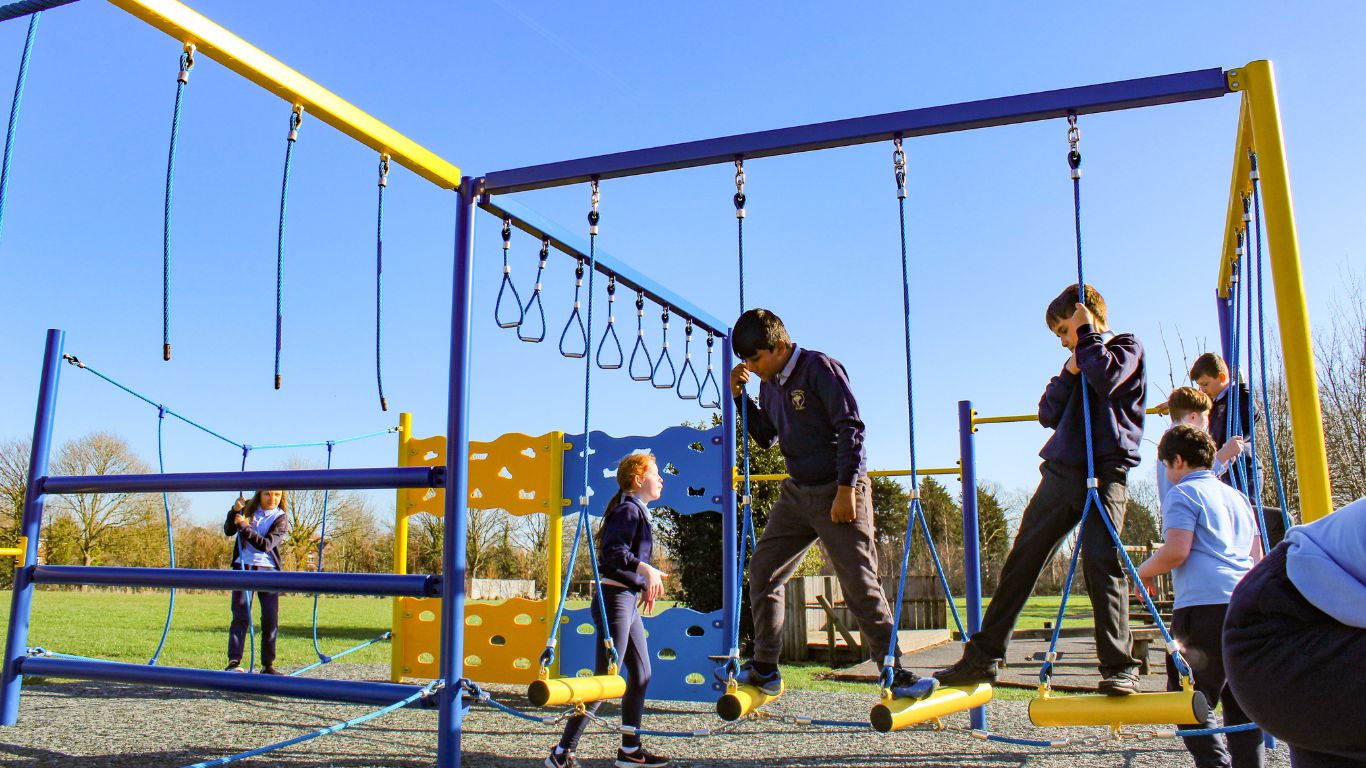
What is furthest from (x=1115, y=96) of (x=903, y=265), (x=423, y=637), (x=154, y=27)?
(x=423, y=637)

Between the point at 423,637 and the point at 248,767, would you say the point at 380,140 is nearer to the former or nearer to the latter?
the point at 248,767

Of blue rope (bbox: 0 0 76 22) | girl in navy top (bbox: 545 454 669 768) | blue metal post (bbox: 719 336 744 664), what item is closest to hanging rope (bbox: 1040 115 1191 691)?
girl in navy top (bbox: 545 454 669 768)

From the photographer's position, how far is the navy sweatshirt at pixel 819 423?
374cm

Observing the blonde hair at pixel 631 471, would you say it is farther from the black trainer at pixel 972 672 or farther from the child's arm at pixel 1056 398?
the child's arm at pixel 1056 398

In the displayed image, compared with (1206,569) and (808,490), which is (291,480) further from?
(1206,569)

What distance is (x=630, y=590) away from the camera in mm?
4328

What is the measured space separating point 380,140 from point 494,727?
10.7ft

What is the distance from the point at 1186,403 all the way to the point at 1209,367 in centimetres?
79

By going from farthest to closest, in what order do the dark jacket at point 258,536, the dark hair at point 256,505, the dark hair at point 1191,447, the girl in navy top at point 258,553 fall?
the dark hair at point 256,505, the dark jacket at point 258,536, the girl in navy top at point 258,553, the dark hair at point 1191,447

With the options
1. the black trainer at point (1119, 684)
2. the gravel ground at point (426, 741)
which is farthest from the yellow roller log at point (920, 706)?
the gravel ground at point (426, 741)

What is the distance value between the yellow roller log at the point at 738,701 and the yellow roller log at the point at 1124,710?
110cm

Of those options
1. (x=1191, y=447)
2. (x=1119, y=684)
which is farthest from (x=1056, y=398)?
(x=1119, y=684)

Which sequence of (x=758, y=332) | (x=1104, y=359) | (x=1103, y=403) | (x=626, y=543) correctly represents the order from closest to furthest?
(x=1104, y=359) < (x=1103, y=403) < (x=758, y=332) < (x=626, y=543)

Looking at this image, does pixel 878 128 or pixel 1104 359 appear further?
pixel 878 128
